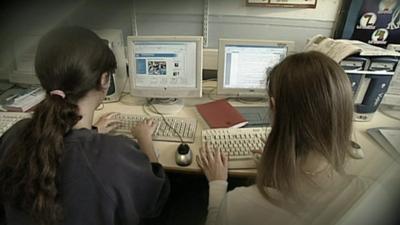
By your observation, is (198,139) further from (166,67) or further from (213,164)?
(166,67)

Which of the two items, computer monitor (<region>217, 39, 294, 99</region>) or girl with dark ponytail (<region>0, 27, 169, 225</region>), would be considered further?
computer monitor (<region>217, 39, 294, 99</region>)

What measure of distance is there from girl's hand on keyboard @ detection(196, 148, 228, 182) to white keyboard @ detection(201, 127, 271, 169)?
28mm

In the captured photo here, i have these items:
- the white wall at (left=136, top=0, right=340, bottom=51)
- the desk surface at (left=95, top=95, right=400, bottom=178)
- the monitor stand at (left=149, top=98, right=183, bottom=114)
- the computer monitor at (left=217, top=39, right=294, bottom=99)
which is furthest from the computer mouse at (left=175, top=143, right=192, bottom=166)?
the white wall at (left=136, top=0, right=340, bottom=51)

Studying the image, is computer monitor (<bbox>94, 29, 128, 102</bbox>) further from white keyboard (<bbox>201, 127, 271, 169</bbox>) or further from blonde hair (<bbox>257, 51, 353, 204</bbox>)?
blonde hair (<bbox>257, 51, 353, 204</bbox>)

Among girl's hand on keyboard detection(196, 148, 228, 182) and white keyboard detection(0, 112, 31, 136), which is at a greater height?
white keyboard detection(0, 112, 31, 136)

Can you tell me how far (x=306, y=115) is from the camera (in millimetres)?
644

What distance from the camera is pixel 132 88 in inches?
51.0

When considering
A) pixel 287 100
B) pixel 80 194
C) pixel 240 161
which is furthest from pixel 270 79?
pixel 80 194

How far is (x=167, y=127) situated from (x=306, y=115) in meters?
0.65

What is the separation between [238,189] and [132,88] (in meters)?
0.76

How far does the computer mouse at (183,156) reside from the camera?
1.00 meters

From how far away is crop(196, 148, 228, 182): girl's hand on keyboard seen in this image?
0.95 meters

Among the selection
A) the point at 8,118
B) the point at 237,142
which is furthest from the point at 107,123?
the point at 237,142

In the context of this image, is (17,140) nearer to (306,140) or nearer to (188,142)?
(188,142)
